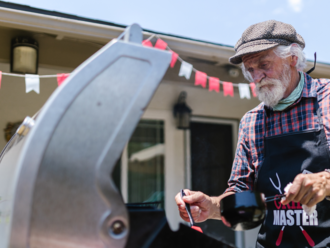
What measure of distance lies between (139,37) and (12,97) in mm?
4195

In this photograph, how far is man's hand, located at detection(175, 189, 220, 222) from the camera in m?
1.54

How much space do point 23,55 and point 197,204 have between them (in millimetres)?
3320

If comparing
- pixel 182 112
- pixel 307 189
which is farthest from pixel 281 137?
pixel 182 112

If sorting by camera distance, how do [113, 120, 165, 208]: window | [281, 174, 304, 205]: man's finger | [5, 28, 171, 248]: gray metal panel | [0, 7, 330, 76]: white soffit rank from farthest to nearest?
[113, 120, 165, 208]: window → [0, 7, 330, 76]: white soffit → [281, 174, 304, 205]: man's finger → [5, 28, 171, 248]: gray metal panel

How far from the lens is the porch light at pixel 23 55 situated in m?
4.10

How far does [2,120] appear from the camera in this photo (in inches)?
181

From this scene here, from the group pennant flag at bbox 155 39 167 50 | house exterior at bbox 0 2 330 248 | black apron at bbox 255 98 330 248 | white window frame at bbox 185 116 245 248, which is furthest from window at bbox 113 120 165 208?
black apron at bbox 255 98 330 248

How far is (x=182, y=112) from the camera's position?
5.71 metres

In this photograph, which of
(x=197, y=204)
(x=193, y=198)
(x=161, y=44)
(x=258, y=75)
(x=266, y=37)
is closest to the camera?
(x=193, y=198)

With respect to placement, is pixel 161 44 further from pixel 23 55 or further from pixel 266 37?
pixel 266 37

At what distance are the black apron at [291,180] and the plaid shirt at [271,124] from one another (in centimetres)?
4

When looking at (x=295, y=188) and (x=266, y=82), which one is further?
(x=266, y=82)

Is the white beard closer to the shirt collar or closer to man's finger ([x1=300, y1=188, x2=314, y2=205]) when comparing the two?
the shirt collar

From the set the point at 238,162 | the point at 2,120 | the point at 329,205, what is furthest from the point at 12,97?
the point at 329,205
